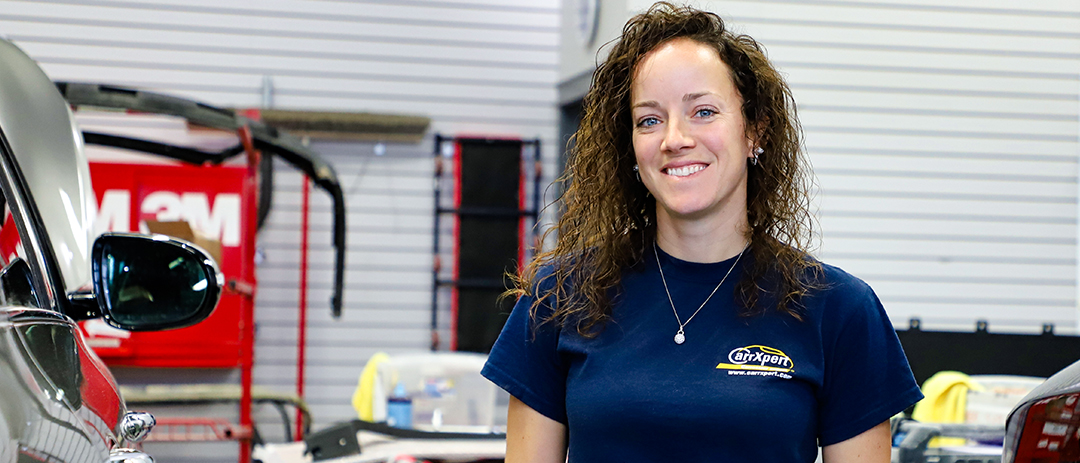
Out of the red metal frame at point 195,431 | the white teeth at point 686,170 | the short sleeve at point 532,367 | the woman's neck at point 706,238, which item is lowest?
the red metal frame at point 195,431

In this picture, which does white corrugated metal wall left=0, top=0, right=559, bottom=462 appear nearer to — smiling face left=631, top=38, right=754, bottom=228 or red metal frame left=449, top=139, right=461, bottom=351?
red metal frame left=449, top=139, right=461, bottom=351

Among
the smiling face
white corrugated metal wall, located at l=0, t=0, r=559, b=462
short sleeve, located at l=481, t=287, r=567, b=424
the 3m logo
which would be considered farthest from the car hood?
white corrugated metal wall, located at l=0, t=0, r=559, b=462

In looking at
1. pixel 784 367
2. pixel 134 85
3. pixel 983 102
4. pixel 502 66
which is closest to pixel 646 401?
pixel 784 367

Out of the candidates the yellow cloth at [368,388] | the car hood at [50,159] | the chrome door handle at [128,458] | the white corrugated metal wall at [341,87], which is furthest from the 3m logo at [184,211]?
the chrome door handle at [128,458]

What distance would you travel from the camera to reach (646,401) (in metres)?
1.34

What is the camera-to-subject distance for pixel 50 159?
1.34 metres

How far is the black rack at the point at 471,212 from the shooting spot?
630 cm

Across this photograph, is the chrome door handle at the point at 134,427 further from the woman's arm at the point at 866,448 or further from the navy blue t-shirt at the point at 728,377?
the woman's arm at the point at 866,448

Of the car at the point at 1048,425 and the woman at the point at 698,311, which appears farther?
the woman at the point at 698,311

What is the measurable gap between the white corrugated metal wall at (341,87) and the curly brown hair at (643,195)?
194 inches

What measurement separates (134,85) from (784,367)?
601 cm

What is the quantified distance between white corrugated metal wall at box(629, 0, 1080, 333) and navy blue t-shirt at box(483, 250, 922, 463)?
4.00 metres

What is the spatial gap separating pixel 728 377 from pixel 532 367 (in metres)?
0.31

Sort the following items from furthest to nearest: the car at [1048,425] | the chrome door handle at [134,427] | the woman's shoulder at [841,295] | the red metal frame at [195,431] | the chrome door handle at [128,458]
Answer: the red metal frame at [195,431] → the woman's shoulder at [841,295] → the chrome door handle at [134,427] → the chrome door handle at [128,458] → the car at [1048,425]
